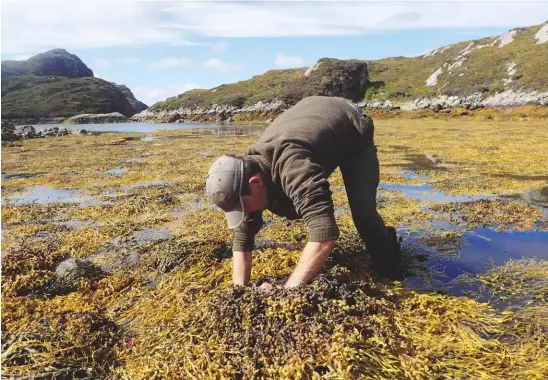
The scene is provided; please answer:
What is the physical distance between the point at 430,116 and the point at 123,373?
46.0m

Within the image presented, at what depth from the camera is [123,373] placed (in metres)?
3.27

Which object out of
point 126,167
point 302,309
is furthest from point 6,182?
point 302,309

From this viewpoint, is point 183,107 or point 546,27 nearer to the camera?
point 546,27

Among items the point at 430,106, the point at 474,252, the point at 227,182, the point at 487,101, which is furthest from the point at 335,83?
the point at 227,182

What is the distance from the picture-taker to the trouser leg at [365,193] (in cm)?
418

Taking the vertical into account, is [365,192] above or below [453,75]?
below

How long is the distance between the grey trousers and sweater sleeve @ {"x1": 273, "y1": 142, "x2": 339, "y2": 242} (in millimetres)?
906

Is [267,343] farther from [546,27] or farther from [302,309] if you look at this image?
[546,27]

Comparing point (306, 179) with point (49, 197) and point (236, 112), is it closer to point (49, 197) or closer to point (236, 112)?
point (49, 197)

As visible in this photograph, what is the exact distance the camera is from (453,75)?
6353cm

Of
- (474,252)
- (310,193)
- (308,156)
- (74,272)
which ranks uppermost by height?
(308,156)

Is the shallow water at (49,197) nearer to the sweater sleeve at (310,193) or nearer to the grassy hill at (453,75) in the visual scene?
the sweater sleeve at (310,193)

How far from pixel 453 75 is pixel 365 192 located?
221 ft

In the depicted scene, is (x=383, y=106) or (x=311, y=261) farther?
(x=383, y=106)
